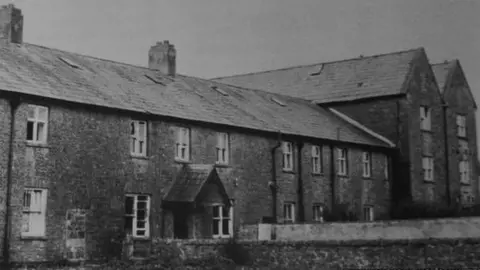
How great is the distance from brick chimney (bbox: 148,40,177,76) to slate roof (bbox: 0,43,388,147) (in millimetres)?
670

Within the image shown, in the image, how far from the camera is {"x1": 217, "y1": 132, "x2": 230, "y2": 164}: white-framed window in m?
36.7

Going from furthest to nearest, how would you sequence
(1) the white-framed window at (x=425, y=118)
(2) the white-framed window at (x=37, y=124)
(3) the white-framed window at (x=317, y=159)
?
(1) the white-framed window at (x=425, y=118) < (3) the white-framed window at (x=317, y=159) < (2) the white-framed window at (x=37, y=124)

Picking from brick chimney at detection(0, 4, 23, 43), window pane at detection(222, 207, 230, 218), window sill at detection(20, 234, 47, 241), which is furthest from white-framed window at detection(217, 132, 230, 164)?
window sill at detection(20, 234, 47, 241)

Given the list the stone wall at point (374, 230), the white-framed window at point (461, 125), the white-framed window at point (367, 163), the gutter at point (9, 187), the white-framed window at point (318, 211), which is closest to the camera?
the gutter at point (9, 187)

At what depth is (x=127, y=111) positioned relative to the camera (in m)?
32.0

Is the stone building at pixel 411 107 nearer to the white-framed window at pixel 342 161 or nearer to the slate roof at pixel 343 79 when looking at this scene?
the slate roof at pixel 343 79

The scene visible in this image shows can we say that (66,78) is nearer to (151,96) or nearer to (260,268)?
(151,96)

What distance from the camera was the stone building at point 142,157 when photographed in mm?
28734

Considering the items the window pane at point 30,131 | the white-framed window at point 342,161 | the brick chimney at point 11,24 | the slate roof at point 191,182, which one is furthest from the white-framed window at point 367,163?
the window pane at point 30,131

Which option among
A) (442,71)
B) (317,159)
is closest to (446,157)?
(442,71)

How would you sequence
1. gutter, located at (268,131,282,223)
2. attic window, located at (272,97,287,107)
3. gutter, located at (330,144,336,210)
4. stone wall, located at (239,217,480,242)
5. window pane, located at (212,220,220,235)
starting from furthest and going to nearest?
attic window, located at (272,97,287,107) → gutter, located at (330,144,336,210) → gutter, located at (268,131,282,223) → window pane, located at (212,220,220,235) → stone wall, located at (239,217,480,242)

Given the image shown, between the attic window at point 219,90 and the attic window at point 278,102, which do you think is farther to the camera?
the attic window at point 278,102

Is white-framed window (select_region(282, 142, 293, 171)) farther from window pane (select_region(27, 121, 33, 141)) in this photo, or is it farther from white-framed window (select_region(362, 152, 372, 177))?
window pane (select_region(27, 121, 33, 141))

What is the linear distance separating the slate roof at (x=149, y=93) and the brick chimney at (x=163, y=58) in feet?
2.20
